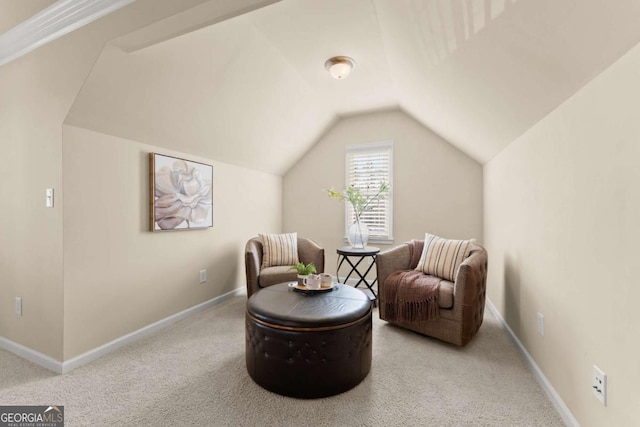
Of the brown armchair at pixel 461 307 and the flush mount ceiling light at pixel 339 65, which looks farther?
the flush mount ceiling light at pixel 339 65

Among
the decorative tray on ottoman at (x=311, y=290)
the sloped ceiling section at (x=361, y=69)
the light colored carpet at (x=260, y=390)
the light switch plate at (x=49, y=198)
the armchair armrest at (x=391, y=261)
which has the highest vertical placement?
the sloped ceiling section at (x=361, y=69)

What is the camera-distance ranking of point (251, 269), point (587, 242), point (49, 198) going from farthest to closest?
point (251, 269), point (49, 198), point (587, 242)

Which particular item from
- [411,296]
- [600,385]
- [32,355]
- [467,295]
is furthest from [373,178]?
[32,355]

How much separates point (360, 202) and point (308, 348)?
8.73ft

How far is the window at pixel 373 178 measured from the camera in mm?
4598

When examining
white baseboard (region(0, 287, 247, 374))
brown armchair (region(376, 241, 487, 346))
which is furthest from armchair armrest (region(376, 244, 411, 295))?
white baseboard (region(0, 287, 247, 374))

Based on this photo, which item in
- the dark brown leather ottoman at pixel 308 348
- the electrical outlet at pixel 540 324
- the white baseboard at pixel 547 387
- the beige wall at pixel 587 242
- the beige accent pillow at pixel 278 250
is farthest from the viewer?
the beige accent pillow at pixel 278 250

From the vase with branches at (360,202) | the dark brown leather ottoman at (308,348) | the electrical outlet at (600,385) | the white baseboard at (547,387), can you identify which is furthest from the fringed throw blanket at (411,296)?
the electrical outlet at (600,385)

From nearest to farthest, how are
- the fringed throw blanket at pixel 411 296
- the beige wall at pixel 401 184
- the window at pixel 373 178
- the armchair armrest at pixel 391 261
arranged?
the fringed throw blanket at pixel 411 296, the armchair armrest at pixel 391 261, the beige wall at pixel 401 184, the window at pixel 373 178

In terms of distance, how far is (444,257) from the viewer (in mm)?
3121

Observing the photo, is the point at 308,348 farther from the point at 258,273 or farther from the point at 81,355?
the point at 81,355

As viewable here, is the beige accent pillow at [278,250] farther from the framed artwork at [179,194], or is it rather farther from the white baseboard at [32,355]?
the white baseboard at [32,355]

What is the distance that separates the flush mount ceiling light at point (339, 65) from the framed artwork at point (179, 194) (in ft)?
5.81

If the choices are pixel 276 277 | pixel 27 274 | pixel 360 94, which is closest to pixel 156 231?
pixel 27 274
